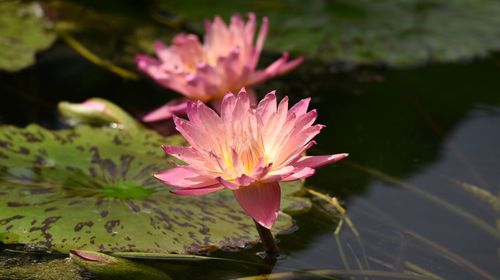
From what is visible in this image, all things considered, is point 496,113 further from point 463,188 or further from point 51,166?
point 51,166

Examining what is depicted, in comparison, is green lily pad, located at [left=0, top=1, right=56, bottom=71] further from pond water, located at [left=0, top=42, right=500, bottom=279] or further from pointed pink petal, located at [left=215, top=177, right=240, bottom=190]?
pointed pink petal, located at [left=215, top=177, right=240, bottom=190]

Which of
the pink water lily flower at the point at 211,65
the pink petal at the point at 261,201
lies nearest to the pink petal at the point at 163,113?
the pink water lily flower at the point at 211,65

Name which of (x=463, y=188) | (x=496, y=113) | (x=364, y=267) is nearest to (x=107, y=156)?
(x=364, y=267)

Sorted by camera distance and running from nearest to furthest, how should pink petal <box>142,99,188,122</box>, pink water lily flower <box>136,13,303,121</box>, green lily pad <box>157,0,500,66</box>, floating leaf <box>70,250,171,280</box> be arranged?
floating leaf <box>70,250,171,280</box>
pink water lily flower <box>136,13,303,121</box>
pink petal <box>142,99,188,122</box>
green lily pad <box>157,0,500,66</box>

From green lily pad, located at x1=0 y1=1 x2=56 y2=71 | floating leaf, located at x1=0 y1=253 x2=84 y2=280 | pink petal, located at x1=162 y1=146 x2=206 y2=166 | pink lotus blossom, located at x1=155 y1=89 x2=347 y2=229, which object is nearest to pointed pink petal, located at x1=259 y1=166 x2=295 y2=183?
pink lotus blossom, located at x1=155 y1=89 x2=347 y2=229

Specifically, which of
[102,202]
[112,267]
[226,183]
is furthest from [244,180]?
[102,202]
